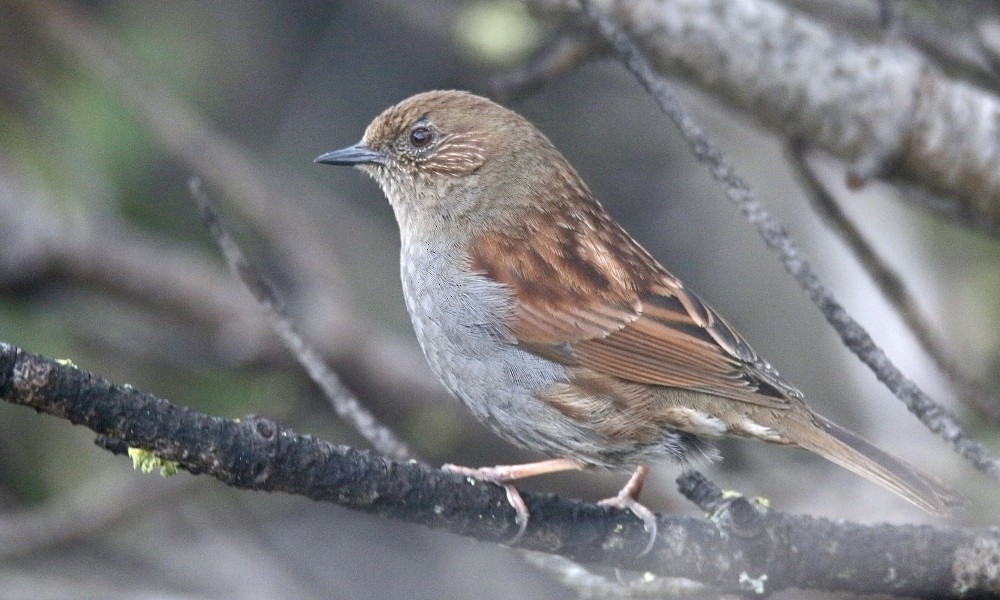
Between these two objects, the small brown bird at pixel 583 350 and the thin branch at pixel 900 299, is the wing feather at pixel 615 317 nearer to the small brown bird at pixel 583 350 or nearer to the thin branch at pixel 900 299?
the small brown bird at pixel 583 350

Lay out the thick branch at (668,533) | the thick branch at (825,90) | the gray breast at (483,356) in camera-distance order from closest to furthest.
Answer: the thick branch at (668,533) < the gray breast at (483,356) < the thick branch at (825,90)

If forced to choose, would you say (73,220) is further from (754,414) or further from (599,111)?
(754,414)

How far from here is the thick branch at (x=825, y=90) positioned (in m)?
5.09

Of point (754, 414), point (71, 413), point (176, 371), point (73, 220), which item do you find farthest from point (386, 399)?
point (71, 413)

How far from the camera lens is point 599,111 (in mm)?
8656

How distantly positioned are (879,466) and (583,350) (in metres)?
1.07

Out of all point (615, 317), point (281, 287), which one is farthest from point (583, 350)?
point (281, 287)

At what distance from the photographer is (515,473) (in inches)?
153

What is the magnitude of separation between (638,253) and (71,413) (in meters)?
2.72

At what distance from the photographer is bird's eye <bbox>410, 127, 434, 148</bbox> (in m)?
5.47

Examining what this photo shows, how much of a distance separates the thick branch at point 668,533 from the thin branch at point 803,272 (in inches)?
11.9

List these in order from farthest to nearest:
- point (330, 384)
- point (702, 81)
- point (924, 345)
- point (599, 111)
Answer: point (599, 111)
point (702, 81)
point (924, 345)
point (330, 384)

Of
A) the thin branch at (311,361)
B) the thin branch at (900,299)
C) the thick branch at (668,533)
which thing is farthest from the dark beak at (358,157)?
the thick branch at (668,533)

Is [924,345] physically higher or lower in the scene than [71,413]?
higher
